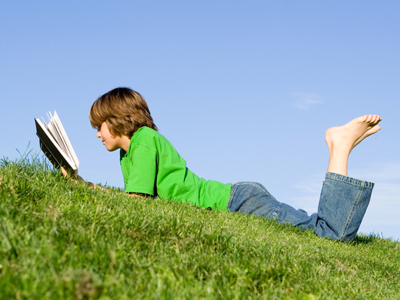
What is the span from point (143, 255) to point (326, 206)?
2.97 m

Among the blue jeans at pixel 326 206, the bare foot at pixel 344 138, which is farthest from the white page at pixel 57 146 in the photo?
the bare foot at pixel 344 138

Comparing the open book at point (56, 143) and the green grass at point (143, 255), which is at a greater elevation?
the open book at point (56, 143)

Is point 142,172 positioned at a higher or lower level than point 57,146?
lower

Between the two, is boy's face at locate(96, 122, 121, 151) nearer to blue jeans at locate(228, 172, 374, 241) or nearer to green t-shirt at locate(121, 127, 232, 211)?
green t-shirt at locate(121, 127, 232, 211)

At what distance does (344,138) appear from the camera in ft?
17.4

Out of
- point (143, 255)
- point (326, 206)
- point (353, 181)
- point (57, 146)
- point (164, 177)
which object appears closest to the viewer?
point (143, 255)

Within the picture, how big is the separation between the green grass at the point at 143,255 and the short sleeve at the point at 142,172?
0.39m

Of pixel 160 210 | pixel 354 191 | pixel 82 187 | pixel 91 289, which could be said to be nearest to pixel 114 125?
pixel 82 187

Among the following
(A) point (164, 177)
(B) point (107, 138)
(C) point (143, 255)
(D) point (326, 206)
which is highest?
(B) point (107, 138)

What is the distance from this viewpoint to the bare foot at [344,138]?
5223mm

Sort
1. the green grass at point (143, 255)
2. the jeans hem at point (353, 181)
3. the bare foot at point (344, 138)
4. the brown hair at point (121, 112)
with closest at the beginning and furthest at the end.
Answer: the green grass at point (143, 255) < the jeans hem at point (353, 181) < the bare foot at point (344, 138) < the brown hair at point (121, 112)

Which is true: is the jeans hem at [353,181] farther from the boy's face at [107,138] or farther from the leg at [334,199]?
the boy's face at [107,138]

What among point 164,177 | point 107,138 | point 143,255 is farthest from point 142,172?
point 143,255

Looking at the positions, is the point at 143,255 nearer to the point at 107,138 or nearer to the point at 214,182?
the point at 214,182
